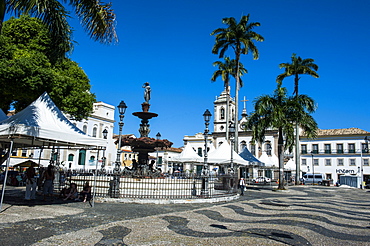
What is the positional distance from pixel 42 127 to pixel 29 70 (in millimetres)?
8731

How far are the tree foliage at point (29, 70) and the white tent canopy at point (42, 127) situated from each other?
5.27 metres

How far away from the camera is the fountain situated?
1552cm

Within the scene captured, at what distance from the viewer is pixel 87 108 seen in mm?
22344

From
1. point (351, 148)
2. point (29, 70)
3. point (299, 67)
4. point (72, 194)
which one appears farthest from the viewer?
point (351, 148)

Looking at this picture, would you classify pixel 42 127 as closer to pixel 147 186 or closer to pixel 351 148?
pixel 147 186

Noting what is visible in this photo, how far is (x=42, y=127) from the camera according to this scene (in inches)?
348

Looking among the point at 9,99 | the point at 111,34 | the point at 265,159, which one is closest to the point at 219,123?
the point at 265,159

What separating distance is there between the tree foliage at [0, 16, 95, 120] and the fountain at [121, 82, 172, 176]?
5.23 metres

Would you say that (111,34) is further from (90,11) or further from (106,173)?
(106,173)

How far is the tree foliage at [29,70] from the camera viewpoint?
1581 centimetres

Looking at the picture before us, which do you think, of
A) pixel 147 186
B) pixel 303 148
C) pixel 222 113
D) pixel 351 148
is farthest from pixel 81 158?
pixel 351 148

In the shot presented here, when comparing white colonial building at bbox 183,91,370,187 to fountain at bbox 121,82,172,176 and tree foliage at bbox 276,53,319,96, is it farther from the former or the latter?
fountain at bbox 121,82,172,176

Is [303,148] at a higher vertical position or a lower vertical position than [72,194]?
higher

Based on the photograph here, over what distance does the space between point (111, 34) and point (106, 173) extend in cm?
598
